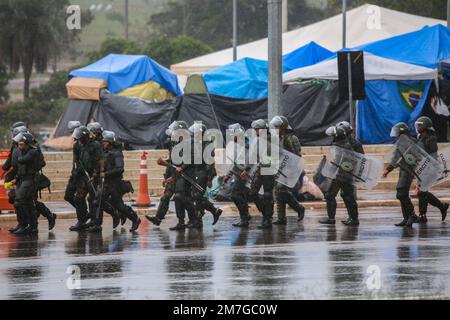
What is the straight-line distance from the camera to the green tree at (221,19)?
71.6 meters

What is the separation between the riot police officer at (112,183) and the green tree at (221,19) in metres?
52.0

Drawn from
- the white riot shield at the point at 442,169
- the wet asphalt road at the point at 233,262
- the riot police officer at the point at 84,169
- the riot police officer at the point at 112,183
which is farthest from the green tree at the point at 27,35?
the white riot shield at the point at 442,169

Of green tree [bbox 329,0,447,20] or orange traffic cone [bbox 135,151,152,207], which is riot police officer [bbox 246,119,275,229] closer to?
orange traffic cone [bbox 135,151,152,207]

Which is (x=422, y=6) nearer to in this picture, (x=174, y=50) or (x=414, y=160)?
(x=174, y=50)

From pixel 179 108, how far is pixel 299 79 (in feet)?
10.4

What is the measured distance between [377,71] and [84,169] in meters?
12.8

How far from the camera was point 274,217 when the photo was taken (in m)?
21.2

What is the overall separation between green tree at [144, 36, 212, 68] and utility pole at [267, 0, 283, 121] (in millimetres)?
37138

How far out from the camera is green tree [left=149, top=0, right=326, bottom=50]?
71.6 meters

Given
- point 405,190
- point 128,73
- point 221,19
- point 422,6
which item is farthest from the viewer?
point 221,19

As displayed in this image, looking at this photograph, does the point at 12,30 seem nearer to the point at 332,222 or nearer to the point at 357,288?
the point at 332,222

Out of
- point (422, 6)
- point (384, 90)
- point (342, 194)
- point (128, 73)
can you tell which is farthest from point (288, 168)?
point (422, 6)

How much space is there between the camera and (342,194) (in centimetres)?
1933

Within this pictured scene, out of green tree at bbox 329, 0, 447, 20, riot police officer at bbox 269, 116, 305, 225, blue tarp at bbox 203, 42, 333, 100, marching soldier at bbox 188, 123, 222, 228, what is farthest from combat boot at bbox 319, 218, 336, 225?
green tree at bbox 329, 0, 447, 20
